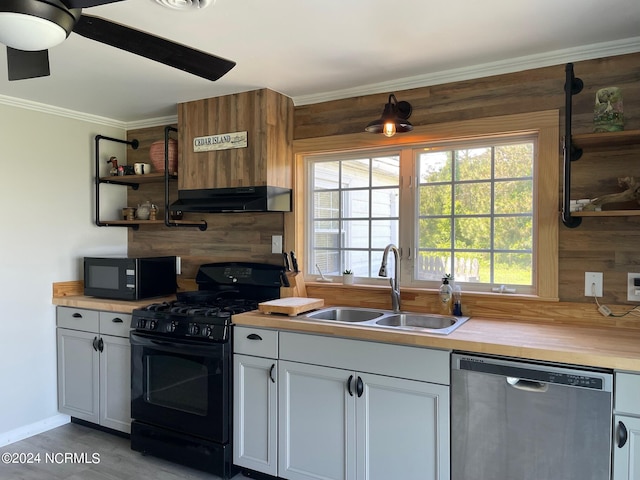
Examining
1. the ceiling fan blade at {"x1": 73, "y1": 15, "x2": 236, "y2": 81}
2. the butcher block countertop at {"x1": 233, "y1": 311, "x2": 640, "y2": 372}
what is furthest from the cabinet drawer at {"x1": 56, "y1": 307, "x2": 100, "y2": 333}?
the ceiling fan blade at {"x1": 73, "y1": 15, "x2": 236, "y2": 81}

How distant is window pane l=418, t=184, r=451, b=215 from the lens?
276 cm

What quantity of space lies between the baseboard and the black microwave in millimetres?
911

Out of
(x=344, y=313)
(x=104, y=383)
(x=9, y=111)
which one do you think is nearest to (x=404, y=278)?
(x=344, y=313)

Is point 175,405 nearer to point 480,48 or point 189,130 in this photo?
point 189,130

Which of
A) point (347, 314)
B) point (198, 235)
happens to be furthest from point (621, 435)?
point (198, 235)

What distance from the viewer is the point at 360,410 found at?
7.38 ft

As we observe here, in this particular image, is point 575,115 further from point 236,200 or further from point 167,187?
point 167,187

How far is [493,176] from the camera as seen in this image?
8.61 feet

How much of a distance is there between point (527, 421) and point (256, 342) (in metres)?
1.35

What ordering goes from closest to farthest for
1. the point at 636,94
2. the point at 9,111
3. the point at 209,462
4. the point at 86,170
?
the point at 636,94 < the point at 209,462 < the point at 9,111 < the point at 86,170

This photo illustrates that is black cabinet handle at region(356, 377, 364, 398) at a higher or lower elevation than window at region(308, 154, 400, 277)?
lower

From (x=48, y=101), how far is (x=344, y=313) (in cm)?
245

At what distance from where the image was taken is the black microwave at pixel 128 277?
3.18m

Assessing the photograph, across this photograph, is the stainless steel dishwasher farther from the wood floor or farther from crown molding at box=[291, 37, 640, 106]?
crown molding at box=[291, 37, 640, 106]
